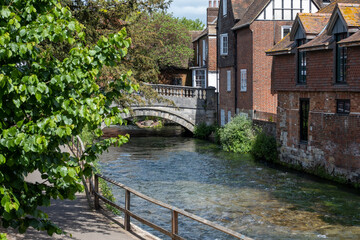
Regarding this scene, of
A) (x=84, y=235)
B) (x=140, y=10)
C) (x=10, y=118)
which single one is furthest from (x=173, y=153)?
(x=10, y=118)

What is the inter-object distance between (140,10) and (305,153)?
12171 millimetres

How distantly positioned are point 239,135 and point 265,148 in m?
3.44

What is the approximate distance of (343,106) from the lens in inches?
885

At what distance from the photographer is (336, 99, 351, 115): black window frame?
22.1 meters

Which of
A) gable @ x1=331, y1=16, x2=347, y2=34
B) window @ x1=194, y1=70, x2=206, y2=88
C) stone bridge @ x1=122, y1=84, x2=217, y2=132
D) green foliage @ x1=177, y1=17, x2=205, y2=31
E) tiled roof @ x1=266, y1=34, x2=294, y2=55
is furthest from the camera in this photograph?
green foliage @ x1=177, y1=17, x2=205, y2=31

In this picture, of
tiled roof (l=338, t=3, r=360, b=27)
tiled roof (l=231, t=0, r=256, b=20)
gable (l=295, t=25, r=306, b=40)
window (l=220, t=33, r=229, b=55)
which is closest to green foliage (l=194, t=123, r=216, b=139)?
window (l=220, t=33, r=229, b=55)

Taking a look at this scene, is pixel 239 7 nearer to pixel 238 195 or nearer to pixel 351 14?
pixel 351 14

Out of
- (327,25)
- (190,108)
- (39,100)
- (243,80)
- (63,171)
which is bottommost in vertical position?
(190,108)

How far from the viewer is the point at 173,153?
33.4 meters

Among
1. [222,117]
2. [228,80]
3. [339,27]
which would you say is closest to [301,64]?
[339,27]

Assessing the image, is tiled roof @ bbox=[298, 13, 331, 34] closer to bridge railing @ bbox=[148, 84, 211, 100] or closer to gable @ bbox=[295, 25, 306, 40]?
gable @ bbox=[295, 25, 306, 40]

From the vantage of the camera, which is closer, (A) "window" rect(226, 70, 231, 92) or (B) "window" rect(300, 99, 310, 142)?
(B) "window" rect(300, 99, 310, 142)

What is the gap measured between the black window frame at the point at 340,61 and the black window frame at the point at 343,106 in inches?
31.1

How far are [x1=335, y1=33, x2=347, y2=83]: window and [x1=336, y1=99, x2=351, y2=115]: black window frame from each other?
0.83m
